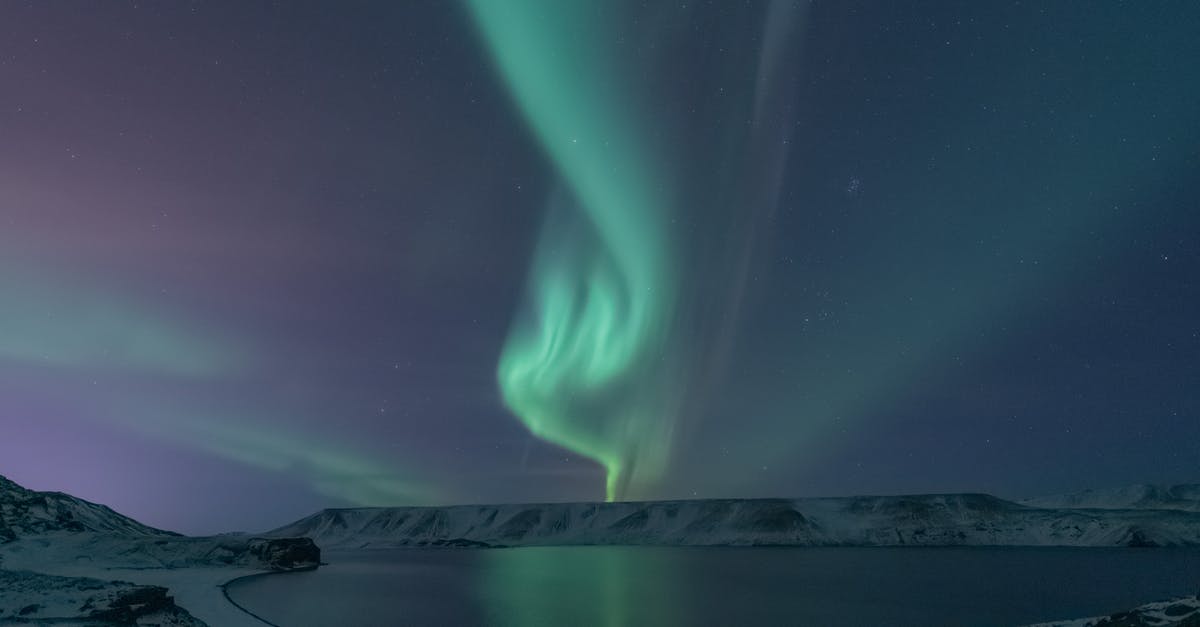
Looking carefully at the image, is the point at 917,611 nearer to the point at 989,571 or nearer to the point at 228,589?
the point at 989,571

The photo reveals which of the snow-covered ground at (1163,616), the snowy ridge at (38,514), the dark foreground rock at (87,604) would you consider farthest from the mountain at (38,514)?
the snow-covered ground at (1163,616)

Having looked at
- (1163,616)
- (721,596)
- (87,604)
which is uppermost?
(1163,616)

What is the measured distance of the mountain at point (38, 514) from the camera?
129500 millimetres

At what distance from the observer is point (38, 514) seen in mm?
142250

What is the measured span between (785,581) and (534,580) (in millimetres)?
34787

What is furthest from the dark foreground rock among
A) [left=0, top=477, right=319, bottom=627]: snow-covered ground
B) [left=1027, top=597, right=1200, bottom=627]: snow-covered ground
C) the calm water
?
[left=1027, top=597, right=1200, bottom=627]: snow-covered ground

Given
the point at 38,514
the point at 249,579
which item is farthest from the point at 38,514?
the point at 249,579

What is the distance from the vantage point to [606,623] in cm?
5066

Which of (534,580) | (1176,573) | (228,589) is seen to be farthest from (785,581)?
(228,589)

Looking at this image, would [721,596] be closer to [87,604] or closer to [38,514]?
[87,604]

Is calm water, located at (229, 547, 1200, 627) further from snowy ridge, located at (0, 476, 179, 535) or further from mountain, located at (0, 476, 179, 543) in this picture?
mountain, located at (0, 476, 179, 543)

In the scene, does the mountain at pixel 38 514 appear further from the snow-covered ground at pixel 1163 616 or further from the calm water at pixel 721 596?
the snow-covered ground at pixel 1163 616

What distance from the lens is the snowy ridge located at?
425 feet

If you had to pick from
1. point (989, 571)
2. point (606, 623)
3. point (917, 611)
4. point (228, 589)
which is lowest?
point (228, 589)
